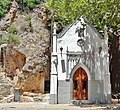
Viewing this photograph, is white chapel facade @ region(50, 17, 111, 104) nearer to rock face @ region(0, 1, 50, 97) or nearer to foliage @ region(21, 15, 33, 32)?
rock face @ region(0, 1, 50, 97)

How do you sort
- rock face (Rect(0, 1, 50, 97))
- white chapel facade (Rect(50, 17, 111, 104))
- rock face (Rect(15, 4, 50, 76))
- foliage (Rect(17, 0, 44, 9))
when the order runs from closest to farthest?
white chapel facade (Rect(50, 17, 111, 104)) < rock face (Rect(0, 1, 50, 97)) < rock face (Rect(15, 4, 50, 76)) < foliage (Rect(17, 0, 44, 9))

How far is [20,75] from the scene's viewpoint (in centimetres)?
2411

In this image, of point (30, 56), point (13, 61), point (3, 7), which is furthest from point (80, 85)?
point (3, 7)

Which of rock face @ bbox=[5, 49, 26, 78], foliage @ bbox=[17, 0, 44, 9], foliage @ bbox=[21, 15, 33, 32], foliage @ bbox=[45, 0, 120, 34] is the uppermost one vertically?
foliage @ bbox=[17, 0, 44, 9]

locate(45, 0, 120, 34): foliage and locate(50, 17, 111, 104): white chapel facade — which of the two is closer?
locate(45, 0, 120, 34): foliage

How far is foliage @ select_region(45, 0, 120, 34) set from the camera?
15.6 meters

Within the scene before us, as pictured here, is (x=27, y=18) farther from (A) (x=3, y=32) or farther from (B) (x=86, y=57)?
(B) (x=86, y=57)

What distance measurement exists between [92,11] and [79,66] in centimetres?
503

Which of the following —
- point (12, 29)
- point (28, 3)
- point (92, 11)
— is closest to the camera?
point (92, 11)

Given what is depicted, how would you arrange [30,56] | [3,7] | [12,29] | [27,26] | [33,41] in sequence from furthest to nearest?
[3,7], [27,26], [12,29], [33,41], [30,56]

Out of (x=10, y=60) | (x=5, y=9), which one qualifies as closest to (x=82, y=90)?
(x=10, y=60)

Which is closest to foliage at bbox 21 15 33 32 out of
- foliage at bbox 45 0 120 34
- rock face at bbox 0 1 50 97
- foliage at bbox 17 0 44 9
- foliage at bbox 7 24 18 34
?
rock face at bbox 0 1 50 97

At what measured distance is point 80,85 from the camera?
2086 cm

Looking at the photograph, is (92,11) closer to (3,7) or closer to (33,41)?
(33,41)
